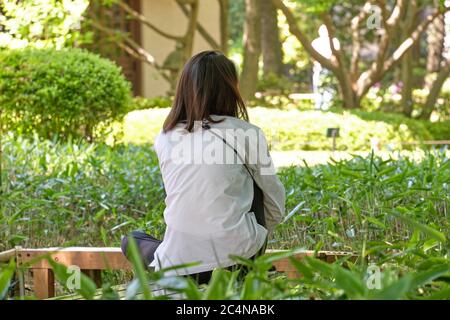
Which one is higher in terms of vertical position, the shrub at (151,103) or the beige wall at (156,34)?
the beige wall at (156,34)

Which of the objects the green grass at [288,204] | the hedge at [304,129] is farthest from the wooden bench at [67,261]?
the hedge at [304,129]

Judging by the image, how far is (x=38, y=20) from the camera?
10.5 metres

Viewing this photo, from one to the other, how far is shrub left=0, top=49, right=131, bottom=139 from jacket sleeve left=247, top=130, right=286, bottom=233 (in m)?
6.46

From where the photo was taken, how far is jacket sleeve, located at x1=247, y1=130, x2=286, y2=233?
3432mm

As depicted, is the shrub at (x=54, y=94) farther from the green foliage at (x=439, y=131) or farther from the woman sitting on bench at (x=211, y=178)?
the green foliage at (x=439, y=131)

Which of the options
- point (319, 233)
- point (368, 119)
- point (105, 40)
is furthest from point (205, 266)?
point (105, 40)

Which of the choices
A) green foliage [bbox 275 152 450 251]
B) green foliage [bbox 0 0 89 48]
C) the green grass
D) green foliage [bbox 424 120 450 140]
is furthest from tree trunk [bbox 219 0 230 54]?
green foliage [bbox 275 152 450 251]

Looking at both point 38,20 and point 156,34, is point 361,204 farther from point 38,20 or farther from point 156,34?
point 156,34

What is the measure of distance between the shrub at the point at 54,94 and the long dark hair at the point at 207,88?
638 cm

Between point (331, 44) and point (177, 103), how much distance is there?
1308 cm

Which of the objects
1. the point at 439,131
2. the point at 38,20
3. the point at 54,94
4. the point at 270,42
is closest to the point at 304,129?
the point at 439,131

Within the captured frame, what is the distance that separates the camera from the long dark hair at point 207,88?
3.43 metres

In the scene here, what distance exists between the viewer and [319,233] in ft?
Result: 14.4

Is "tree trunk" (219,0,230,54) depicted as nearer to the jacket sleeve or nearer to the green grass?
the green grass
